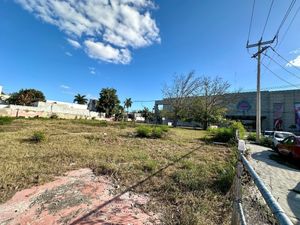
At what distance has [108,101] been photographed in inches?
2279

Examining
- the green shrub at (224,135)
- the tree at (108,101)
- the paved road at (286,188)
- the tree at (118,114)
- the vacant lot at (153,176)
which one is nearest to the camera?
the vacant lot at (153,176)

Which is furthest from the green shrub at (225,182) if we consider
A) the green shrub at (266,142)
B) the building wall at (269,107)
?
the building wall at (269,107)

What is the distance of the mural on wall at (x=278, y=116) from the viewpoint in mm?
45031

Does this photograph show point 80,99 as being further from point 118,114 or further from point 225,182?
point 225,182

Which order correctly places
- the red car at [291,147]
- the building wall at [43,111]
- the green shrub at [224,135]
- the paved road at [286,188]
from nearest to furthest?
the paved road at [286,188], the red car at [291,147], the green shrub at [224,135], the building wall at [43,111]

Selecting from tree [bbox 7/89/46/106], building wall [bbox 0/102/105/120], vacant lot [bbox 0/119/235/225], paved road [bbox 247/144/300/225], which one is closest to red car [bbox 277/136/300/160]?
paved road [bbox 247/144/300/225]

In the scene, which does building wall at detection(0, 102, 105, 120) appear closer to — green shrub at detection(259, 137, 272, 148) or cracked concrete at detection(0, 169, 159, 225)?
cracked concrete at detection(0, 169, 159, 225)

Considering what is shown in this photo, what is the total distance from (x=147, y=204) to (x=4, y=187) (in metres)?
3.00

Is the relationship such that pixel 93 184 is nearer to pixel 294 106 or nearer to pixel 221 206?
pixel 221 206

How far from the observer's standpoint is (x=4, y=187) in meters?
4.11

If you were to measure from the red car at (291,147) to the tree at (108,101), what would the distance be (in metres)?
51.2

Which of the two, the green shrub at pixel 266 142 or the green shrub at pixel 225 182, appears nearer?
the green shrub at pixel 225 182

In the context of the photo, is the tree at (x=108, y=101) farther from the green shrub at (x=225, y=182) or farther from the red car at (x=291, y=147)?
the green shrub at (x=225, y=182)

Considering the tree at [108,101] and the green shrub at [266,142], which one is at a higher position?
the tree at [108,101]
